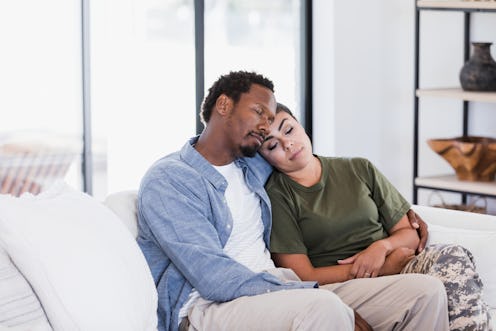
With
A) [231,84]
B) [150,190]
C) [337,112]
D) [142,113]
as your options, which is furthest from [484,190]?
[150,190]

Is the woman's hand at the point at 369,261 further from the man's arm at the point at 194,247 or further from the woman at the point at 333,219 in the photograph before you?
the man's arm at the point at 194,247

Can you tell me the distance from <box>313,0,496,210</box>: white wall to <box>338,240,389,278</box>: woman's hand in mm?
2049

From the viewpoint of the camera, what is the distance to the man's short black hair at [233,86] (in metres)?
2.72

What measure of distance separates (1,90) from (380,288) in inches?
77.1

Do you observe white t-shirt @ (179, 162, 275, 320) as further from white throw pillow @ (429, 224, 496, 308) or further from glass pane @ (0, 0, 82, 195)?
glass pane @ (0, 0, 82, 195)

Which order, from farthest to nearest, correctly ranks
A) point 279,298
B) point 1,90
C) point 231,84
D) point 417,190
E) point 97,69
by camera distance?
point 417,190 → point 97,69 → point 1,90 → point 231,84 → point 279,298

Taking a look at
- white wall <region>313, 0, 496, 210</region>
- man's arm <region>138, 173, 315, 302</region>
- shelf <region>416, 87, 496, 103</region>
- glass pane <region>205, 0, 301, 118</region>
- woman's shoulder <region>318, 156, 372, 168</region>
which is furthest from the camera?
white wall <region>313, 0, 496, 210</region>

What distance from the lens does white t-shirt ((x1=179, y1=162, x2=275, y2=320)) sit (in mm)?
2635

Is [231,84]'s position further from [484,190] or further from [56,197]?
[484,190]

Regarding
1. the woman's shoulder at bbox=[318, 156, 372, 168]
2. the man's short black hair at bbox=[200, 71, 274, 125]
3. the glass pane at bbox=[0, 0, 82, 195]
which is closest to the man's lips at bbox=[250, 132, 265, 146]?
the man's short black hair at bbox=[200, 71, 274, 125]

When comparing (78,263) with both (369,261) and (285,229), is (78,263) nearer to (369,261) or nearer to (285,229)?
(285,229)

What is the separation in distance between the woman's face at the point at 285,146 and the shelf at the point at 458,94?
62.4 inches

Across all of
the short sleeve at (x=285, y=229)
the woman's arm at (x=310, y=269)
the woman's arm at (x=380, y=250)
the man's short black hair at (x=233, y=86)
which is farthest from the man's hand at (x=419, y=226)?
the man's short black hair at (x=233, y=86)

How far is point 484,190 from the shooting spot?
4.20 m
